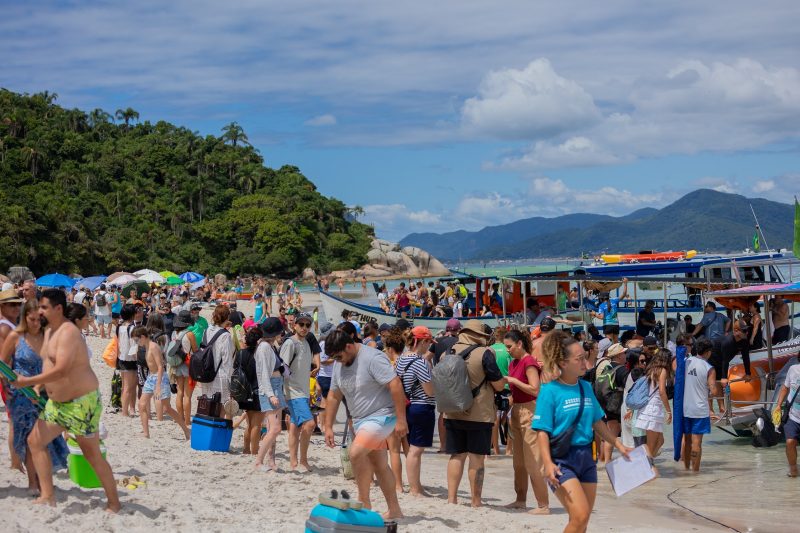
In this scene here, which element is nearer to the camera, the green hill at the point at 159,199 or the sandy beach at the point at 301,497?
the sandy beach at the point at 301,497

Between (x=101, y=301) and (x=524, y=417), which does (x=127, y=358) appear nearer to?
(x=524, y=417)

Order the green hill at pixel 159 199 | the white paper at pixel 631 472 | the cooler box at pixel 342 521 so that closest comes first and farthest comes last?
the cooler box at pixel 342 521
the white paper at pixel 631 472
the green hill at pixel 159 199

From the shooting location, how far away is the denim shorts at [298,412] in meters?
9.12

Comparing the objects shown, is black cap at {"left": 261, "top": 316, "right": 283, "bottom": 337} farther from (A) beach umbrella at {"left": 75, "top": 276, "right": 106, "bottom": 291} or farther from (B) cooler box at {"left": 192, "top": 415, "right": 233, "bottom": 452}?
(A) beach umbrella at {"left": 75, "top": 276, "right": 106, "bottom": 291}

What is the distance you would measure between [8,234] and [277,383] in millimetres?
51443

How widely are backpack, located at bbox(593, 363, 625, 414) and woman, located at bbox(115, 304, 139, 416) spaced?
231 inches

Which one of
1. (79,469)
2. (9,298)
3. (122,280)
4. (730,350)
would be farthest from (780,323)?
(122,280)

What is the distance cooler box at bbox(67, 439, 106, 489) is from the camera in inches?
267

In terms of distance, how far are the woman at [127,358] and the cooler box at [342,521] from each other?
6763mm

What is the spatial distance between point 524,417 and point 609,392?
2.31m

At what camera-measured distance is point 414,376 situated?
842cm

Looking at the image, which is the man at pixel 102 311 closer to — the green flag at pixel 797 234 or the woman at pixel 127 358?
the woman at pixel 127 358

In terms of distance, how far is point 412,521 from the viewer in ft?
24.5

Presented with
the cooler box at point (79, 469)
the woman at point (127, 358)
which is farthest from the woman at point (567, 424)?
the woman at point (127, 358)
